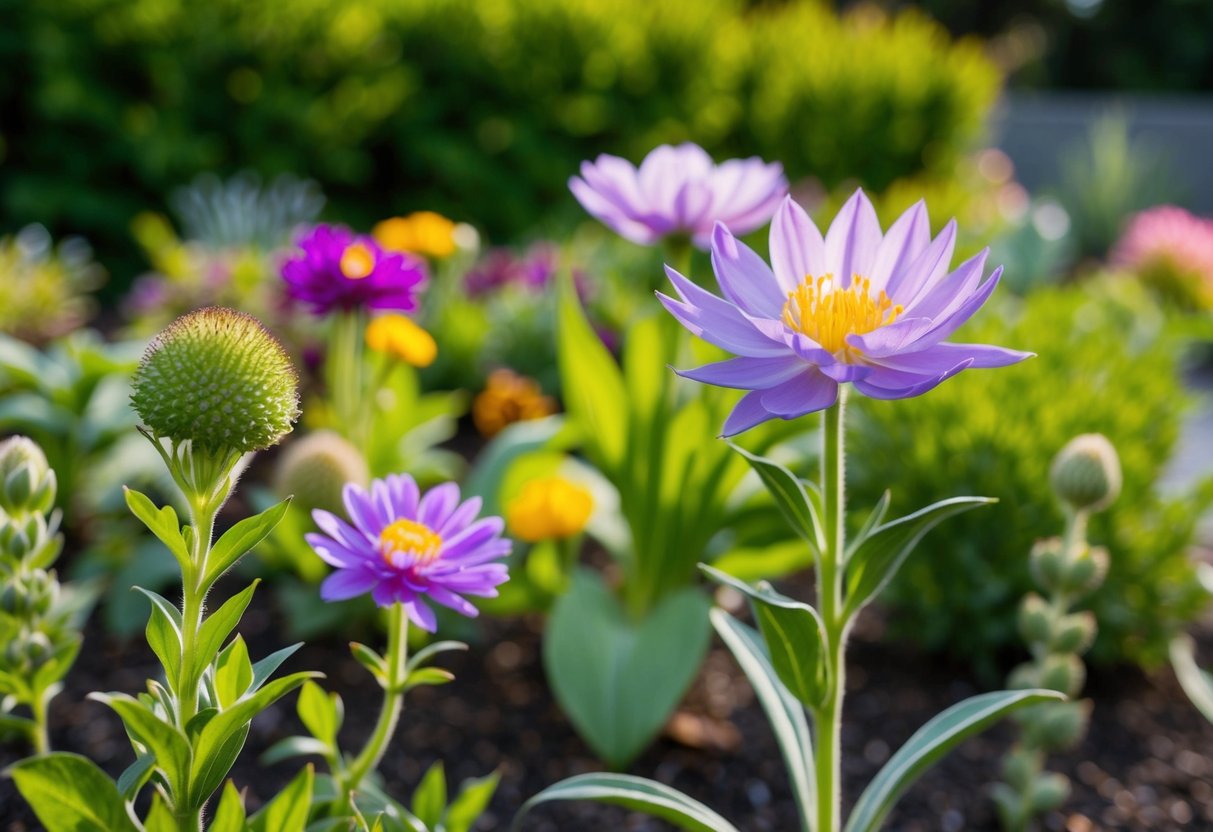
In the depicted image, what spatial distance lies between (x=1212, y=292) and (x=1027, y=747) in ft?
9.43

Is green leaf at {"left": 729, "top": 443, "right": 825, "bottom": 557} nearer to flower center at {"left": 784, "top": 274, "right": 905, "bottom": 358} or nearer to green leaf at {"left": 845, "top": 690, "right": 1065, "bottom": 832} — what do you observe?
flower center at {"left": 784, "top": 274, "right": 905, "bottom": 358}

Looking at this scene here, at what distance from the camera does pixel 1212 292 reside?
157 inches

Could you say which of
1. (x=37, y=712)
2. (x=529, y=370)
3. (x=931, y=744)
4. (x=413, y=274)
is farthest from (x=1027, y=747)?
(x=529, y=370)

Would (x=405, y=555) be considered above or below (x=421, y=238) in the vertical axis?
below

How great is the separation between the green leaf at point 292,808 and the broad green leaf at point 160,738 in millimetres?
107

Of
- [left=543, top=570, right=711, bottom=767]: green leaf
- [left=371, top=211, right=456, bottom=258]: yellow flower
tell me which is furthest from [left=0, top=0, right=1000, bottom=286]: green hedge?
[left=543, top=570, right=711, bottom=767]: green leaf

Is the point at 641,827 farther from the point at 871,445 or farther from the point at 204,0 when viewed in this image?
the point at 204,0

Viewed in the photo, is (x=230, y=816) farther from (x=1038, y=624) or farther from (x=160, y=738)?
(x=1038, y=624)

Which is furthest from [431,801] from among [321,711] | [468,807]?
[321,711]

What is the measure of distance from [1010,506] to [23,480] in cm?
172

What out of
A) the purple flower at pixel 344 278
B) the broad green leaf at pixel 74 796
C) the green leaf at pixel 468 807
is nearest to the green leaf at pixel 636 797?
the green leaf at pixel 468 807

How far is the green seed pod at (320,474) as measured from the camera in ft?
7.01

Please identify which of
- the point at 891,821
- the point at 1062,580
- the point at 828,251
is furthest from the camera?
the point at 891,821

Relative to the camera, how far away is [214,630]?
1091 mm
